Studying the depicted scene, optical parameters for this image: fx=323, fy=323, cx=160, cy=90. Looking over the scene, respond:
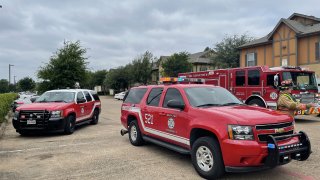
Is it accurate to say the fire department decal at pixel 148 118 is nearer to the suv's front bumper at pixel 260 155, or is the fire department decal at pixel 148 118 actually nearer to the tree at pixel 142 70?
the suv's front bumper at pixel 260 155

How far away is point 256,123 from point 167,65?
155ft

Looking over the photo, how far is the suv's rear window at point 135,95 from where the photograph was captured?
8845 millimetres

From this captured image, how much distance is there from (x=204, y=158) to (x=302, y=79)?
429 inches

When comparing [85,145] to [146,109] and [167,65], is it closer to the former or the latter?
[146,109]

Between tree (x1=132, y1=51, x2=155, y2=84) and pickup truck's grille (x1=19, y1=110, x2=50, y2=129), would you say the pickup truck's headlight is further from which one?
tree (x1=132, y1=51, x2=155, y2=84)

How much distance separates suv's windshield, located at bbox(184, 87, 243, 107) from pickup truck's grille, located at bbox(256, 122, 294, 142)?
1.36 metres

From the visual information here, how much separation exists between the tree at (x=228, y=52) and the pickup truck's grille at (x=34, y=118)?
109 feet

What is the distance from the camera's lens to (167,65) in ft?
171

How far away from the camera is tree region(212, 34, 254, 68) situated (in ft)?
135

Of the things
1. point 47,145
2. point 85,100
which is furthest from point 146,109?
point 85,100

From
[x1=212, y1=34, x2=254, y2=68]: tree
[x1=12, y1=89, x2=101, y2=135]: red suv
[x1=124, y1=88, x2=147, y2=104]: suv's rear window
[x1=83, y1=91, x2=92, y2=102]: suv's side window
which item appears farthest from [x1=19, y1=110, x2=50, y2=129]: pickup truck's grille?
[x1=212, y1=34, x2=254, y2=68]: tree

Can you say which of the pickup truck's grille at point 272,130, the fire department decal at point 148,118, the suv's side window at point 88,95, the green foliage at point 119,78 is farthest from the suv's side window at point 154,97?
the green foliage at point 119,78

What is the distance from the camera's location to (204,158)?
226 inches

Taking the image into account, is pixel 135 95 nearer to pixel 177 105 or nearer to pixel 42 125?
pixel 177 105
